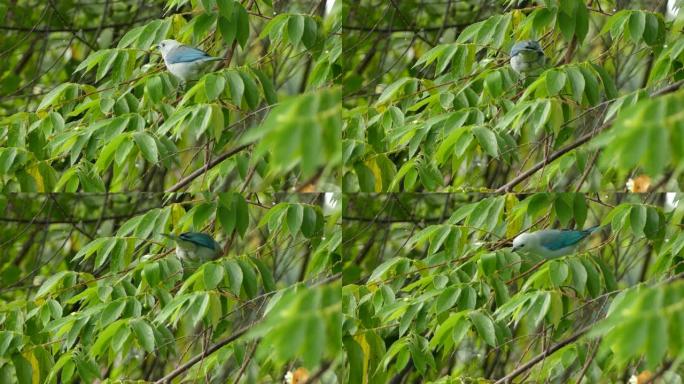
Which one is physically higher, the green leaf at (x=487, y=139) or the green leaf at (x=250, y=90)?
the green leaf at (x=250, y=90)

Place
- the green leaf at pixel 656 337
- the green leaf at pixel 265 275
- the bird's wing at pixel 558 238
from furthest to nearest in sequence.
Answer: the green leaf at pixel 265 275, the bird's wing at pixel 558 238, the green leaf at pixel 656 337

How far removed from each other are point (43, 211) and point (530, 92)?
1371mm

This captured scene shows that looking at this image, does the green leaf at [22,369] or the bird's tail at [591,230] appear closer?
the bird's tail at [591,230]

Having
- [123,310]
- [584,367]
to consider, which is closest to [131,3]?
[123,310]

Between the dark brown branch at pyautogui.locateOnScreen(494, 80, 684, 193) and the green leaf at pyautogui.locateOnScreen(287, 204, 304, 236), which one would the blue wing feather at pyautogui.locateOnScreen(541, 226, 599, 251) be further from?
the green leaf at pyautogui.locateOnScreen(287, 204, 304, 236)

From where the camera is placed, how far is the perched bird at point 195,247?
317 cm

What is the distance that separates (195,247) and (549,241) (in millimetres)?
937

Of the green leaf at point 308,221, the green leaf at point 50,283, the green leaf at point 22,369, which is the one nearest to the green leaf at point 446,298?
the green leaf at point 308,221

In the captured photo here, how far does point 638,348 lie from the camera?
159cm

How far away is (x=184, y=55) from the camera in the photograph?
10.4ft

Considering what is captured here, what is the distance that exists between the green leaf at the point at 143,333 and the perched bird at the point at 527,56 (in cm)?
119

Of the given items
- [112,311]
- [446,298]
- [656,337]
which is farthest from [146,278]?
[656,337]

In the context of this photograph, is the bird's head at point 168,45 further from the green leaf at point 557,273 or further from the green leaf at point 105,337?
the green leaf at point 557,273

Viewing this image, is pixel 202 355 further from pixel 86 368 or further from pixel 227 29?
pixel 227 29
